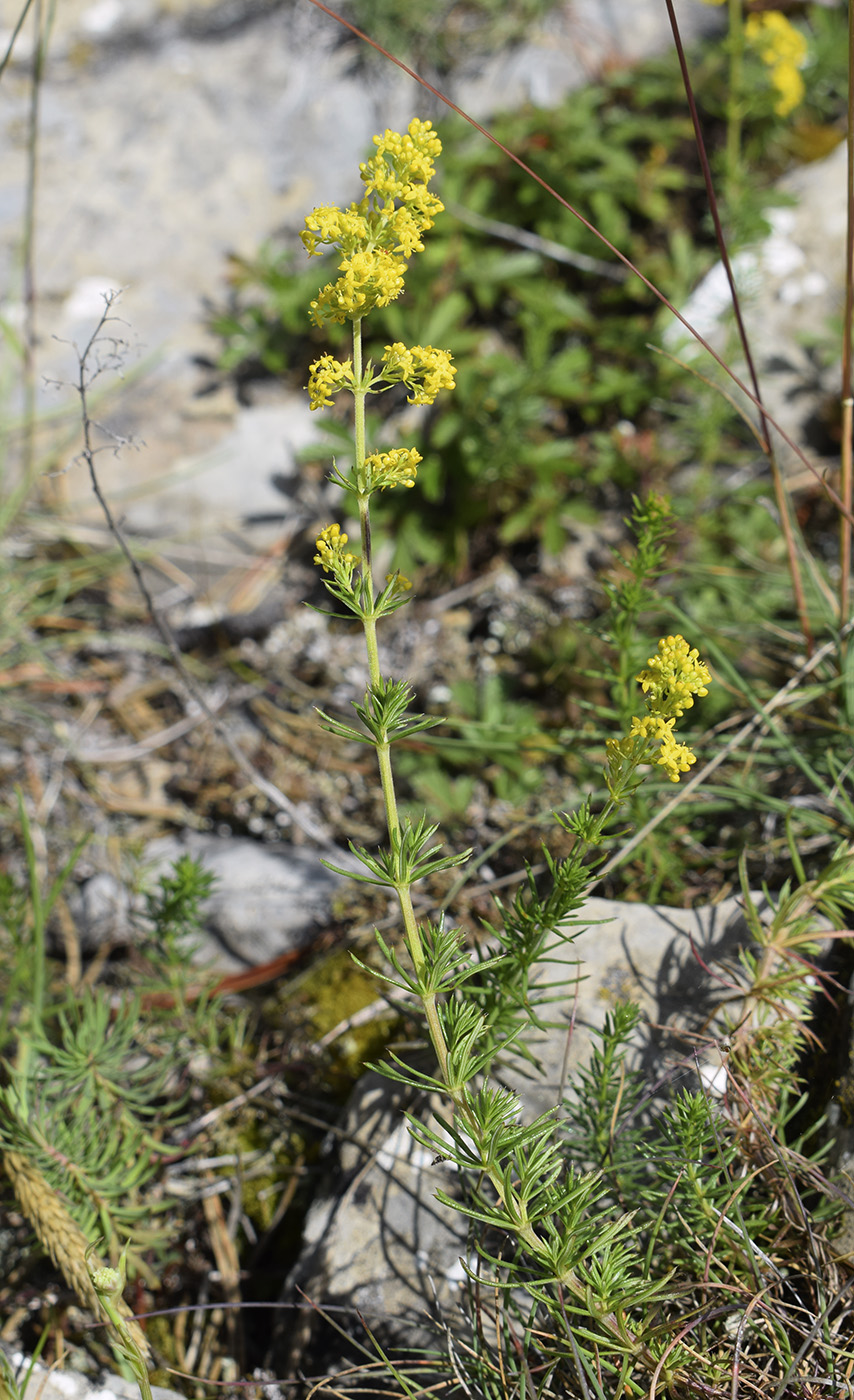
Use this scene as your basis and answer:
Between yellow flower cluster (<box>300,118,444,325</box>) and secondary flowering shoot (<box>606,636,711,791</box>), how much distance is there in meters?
0.70

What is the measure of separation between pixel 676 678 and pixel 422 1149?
1.38 metres

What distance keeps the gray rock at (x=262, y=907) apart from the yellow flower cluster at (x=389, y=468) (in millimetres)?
1742

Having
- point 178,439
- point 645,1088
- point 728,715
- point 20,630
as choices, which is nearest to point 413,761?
point 728,715

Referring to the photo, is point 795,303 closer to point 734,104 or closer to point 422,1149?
point 734,104

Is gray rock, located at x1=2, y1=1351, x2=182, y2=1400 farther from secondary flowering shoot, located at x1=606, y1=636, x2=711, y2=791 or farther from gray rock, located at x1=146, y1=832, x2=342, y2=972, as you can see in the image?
secondary flowering shoot, located at x1=606, y1=636, x2=711, y2=791

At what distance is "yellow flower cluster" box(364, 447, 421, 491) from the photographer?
→ 4.47ft

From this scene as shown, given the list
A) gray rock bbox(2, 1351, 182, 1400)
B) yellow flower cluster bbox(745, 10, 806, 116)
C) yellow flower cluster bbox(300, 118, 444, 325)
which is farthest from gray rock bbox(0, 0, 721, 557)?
gray rock bbox(2, 1351, 182, 1400)

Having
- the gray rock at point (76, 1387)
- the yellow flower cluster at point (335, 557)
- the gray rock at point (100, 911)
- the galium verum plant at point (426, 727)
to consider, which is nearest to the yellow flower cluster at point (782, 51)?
the galium verum plant at point (426, 727)

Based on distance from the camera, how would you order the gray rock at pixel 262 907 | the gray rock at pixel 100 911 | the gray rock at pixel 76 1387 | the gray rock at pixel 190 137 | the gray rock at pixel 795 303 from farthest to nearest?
the gray rock at pixel 190 137
the gray rock at pixel 795 303
the gray rock at pixel 100 911
the gray rock at pixel 262 907
the gray rock at pixel 76 1387

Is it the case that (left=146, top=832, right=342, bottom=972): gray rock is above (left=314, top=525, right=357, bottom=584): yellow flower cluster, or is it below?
below

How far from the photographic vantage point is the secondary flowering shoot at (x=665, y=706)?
1312 millimetres

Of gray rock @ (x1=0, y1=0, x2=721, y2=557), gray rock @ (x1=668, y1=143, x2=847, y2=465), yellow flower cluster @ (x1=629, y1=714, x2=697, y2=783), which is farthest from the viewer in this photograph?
gray rock @ (x1=0, y1=0, x2=721, y2=557)

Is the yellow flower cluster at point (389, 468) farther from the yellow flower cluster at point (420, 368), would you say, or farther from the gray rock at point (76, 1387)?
the gray rock at point (76, 1387)

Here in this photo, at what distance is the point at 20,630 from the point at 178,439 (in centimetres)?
119
